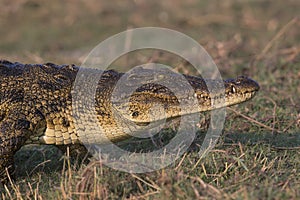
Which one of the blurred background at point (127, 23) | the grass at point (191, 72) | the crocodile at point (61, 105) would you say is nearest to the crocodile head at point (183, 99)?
the crocodile at point (61, 105)

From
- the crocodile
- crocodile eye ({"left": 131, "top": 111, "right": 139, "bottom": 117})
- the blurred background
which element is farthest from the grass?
crocodile eye ({"left": 131, "top": 111, "right": 139, "bottom": 117})

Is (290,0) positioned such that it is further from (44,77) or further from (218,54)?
(44,77)

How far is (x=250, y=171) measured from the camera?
350cm

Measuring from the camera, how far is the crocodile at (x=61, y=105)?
3807 millimetres

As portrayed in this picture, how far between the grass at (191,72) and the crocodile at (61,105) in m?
0.29

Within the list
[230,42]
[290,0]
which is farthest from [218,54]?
[290,0]

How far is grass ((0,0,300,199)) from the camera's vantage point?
3258mm

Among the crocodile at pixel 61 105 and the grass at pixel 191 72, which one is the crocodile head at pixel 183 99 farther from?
the grass at pixel 191 72

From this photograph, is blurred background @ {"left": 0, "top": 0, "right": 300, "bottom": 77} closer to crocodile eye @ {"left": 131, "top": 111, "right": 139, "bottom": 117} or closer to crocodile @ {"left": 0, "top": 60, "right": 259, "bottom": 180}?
crocodile @ {"left": 0, "top": 60, "right": 259, "bottom": 180}

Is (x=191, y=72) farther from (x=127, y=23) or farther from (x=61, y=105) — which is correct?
(x=127, y=23)

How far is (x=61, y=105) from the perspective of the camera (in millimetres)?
4031

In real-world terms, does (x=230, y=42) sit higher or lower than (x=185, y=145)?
higher

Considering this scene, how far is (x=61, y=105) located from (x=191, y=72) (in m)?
2.85

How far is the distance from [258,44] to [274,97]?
3.15m
